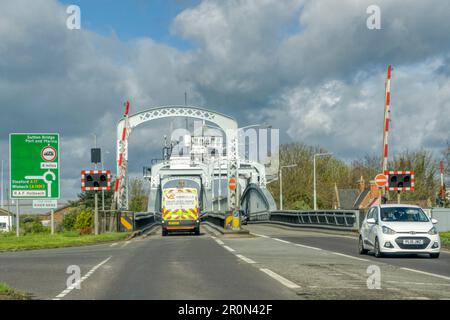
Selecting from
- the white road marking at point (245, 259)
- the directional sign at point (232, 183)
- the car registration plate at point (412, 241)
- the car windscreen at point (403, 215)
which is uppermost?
the directional sign at point (232, 183)

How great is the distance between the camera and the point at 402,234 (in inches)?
849

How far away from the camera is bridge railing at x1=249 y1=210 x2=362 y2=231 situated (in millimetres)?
41188

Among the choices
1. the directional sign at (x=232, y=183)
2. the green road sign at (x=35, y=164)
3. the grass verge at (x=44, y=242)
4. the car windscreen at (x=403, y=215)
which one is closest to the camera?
the car windscreen at (x=403, y=215)

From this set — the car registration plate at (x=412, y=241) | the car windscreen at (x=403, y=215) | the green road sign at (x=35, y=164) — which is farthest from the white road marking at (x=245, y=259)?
the green road sign at (x=35, y=164)

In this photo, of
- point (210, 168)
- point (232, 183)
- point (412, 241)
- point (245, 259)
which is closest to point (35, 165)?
point (232, 183)

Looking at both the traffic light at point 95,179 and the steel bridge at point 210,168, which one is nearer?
the traffic light at point 95,179

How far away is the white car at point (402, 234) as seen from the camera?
21.5m

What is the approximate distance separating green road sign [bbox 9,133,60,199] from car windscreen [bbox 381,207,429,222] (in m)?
19.8

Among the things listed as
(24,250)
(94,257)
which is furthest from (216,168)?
(94,257)

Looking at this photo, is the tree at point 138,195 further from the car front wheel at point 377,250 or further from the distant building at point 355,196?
the car front wheel at point 377,250

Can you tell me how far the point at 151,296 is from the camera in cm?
1208

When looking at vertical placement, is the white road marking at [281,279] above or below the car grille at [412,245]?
below

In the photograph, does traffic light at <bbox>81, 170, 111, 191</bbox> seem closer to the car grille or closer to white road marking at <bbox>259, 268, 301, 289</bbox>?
the car grille

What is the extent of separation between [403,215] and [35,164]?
21.0m
